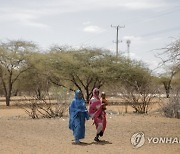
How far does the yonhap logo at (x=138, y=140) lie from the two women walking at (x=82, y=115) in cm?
101

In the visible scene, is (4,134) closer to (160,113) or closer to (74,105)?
(74,105)

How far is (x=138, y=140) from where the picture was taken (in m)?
11.6

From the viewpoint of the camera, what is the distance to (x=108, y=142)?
11453mm

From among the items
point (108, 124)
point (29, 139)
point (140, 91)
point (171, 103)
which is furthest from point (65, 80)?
point (29, 139)

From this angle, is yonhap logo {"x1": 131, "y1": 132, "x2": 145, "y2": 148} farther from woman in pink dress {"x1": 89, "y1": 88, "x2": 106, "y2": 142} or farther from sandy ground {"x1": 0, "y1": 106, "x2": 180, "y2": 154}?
woman in pink dress {"x1": 89, "y1": 88, "x2": 106, "y2": 142}

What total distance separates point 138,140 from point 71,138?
216 centimetres

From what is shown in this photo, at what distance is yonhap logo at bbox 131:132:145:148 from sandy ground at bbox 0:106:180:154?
A: 132 mm

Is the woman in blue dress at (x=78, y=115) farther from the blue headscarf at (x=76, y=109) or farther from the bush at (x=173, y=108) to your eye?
the bush at (x=173, y=108)

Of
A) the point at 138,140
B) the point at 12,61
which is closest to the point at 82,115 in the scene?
the point at 138,140

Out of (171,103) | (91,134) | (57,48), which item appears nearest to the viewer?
(91,134)

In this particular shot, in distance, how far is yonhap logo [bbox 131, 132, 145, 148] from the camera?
10783mm

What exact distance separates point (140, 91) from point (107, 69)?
16.9 meters

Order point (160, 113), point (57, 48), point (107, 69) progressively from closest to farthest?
point (160, 113) < point (107, 69) < point (57, 48)

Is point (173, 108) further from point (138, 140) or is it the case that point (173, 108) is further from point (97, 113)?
point (97, 113)
